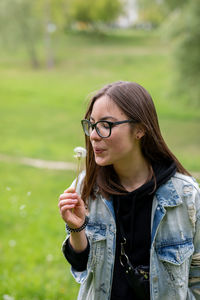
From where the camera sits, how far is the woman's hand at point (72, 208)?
1.86 meters

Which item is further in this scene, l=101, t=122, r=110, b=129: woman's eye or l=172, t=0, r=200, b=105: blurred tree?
l=172, t=0, r=200, b=105: blurred tree

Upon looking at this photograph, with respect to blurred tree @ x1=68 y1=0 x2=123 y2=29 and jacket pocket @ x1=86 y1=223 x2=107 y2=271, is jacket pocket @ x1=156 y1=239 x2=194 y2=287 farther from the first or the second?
blurred tree @ x1=68 y1=0 x2=123 y2=29

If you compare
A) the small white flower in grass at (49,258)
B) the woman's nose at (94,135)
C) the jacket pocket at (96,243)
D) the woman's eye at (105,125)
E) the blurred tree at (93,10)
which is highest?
the blurred tree at (93,10)

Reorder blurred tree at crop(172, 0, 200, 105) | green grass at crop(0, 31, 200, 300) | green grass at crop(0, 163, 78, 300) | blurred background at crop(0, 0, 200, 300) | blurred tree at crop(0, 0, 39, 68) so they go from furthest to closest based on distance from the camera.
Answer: blurred tree at crop(0, 0, 39, 68) < blurred tree at crop(172, 0, 200, 105) < blurred background at crop(0, 0, 200, 300) < green grass at crop(0, 31, 200, 300) < green grass at crop(0, 163, 78, 300)

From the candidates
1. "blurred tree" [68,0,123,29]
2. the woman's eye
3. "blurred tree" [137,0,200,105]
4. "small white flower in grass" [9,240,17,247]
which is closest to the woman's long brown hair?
the woman's eye

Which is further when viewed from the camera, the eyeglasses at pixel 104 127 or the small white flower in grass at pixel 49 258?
the small white flower in grass at pixel 49 258

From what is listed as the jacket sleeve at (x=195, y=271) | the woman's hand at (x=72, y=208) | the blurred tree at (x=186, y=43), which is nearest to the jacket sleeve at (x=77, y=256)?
the woman's hand at (x=72, y=208)

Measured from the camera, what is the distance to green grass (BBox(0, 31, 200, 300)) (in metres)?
4.85

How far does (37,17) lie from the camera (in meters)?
41.0

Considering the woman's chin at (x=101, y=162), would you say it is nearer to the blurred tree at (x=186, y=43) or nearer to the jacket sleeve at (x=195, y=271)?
the jacket sleeve at (x=195, y=271)

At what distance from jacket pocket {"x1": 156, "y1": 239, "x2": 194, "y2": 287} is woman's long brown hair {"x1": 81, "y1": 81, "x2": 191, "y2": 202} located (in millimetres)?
356

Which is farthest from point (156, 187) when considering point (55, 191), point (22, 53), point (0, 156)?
point (22, 53)

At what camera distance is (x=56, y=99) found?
1115 inches

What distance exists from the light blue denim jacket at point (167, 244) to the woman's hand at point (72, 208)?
0.17 m
